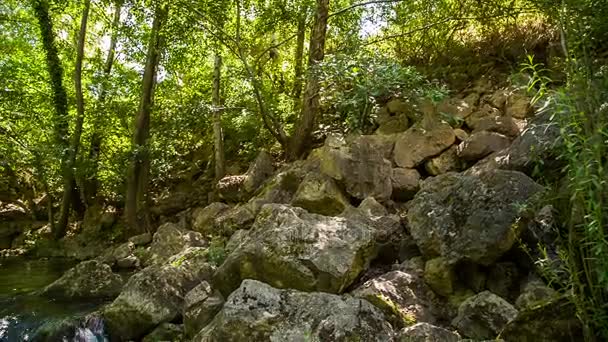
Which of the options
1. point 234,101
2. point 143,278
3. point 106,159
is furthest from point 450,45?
point 106,159

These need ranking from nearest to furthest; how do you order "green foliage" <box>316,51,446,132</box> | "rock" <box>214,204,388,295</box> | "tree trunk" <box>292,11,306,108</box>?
"rock" <box>214,204,388,295</box>, "green foliage" <box>316,51,446,132</box>, "tree trunk" <box>292,11,306,108</box>

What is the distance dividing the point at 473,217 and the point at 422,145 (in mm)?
3499

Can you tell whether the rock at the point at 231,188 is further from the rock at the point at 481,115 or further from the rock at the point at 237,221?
the rock at the point at 481,115

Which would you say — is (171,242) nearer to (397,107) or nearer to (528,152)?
(397,107)

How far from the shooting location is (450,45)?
10078mm

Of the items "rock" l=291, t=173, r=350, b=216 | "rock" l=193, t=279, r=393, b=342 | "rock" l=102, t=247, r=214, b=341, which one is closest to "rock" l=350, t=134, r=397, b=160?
"rock" l=291, t=173, r=350, b=216

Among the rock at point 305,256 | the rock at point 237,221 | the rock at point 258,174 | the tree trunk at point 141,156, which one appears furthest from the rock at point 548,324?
the tree trunk at point 141,156

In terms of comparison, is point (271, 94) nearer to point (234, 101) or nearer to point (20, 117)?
point (234, 101)

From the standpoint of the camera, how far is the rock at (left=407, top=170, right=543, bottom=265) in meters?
4.22

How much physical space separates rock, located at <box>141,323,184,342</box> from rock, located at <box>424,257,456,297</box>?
2.57 meters

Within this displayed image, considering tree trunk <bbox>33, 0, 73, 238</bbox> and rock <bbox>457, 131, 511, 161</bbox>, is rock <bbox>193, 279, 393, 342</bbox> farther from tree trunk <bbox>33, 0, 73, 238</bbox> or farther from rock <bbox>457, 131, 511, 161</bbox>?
tree trunk <bbox>33, 0, 73, 238</bbox>

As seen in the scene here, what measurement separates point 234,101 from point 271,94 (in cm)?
91

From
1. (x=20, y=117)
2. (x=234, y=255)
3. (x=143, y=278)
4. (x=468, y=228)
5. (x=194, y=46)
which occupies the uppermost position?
(x=194, y=46)

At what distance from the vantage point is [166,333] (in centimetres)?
499
